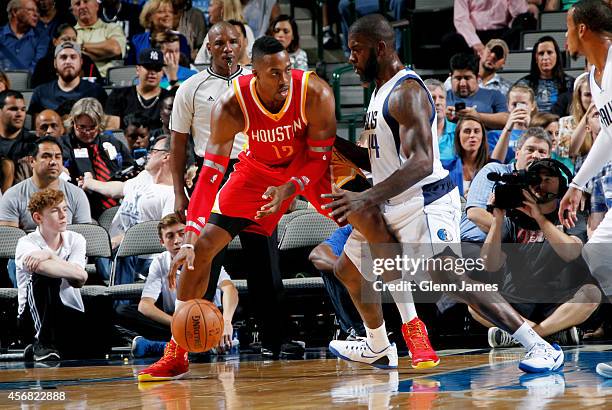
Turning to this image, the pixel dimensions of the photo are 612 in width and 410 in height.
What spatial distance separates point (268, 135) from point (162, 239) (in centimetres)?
199

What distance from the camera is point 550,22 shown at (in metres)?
10.8

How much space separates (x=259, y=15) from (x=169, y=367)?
22.0 feet

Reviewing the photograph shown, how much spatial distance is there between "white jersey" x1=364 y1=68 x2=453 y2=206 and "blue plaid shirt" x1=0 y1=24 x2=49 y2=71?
758cm

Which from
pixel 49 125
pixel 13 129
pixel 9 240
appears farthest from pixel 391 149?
pixel 13 129

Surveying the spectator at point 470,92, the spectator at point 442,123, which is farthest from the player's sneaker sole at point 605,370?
the spectator at point 470,92

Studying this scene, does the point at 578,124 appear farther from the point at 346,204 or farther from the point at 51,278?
the point at 51,278

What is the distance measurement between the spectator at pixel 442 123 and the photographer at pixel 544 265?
4.51ft

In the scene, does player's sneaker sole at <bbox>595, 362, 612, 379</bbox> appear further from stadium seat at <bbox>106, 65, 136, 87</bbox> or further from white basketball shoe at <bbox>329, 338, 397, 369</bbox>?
stadium seat at <bbox>106, 65, 136, 87</bbox>

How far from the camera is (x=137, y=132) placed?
9492 millimetres

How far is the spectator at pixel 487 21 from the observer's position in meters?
10.7

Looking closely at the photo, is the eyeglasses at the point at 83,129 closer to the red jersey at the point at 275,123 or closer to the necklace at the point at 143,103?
the necklace at the point at 143,103

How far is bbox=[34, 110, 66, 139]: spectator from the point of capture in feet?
30.8

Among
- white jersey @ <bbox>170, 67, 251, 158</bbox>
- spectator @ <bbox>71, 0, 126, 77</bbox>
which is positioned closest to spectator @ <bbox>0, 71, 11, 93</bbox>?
spectator @ <bbox>71, 0, 126, 77</bbox>

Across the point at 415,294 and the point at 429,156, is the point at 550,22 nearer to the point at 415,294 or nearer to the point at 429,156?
the point at 415,294
